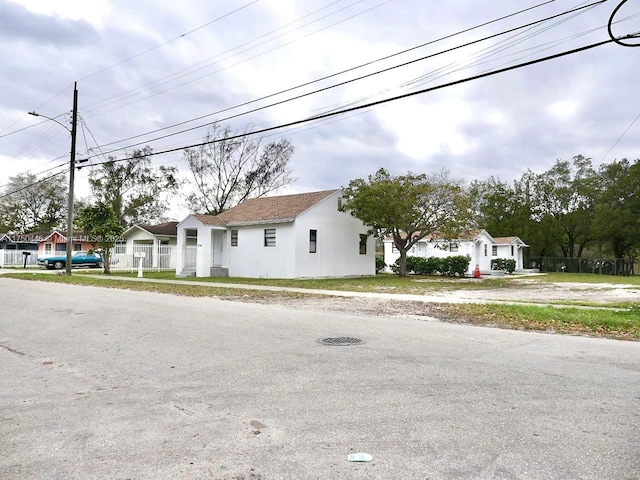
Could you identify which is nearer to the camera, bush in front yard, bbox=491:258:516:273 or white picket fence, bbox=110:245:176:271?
white picket fence, bbox=110:245:176:271

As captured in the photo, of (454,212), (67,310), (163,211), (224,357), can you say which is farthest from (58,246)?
(224,357)

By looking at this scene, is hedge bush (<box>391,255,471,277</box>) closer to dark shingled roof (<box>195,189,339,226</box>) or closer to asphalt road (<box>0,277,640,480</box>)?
dark shingled roof (<box>195,189,339,226</box>)

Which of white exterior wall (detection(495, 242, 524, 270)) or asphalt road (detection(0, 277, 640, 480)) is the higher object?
white exterior wall (detection(495, 242, 524, 270))

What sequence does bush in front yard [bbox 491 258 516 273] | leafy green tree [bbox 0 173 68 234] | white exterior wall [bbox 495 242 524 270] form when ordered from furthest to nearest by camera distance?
leafy green tree [bbox 0 173 68 234]
white exterior wall [bbox 495 242 524 270]
bush in front yard [bbox 491 258 516 273]

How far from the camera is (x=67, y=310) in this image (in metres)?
12.6

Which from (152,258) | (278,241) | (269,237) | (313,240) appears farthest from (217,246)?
(152,258)

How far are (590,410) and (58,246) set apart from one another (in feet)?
183

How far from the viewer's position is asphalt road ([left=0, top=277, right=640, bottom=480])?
354 centimetres

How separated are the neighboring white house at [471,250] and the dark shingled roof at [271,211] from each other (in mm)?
13290

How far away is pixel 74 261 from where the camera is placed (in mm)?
42469

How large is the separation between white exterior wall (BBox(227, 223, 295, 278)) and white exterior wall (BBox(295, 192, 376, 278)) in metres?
0.55

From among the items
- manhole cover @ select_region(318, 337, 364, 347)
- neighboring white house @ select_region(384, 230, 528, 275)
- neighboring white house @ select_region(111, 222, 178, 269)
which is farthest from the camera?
neighboring white house @ select_region(384, 230, 528, 275)

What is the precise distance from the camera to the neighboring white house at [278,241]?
28047mm

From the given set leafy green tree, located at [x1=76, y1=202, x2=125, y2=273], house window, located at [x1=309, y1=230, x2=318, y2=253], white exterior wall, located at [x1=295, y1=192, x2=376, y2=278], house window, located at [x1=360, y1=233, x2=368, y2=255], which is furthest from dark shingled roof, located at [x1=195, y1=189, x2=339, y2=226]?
leafy green tree, located at [x1=76, y1=202, x2=125, y2=273]
